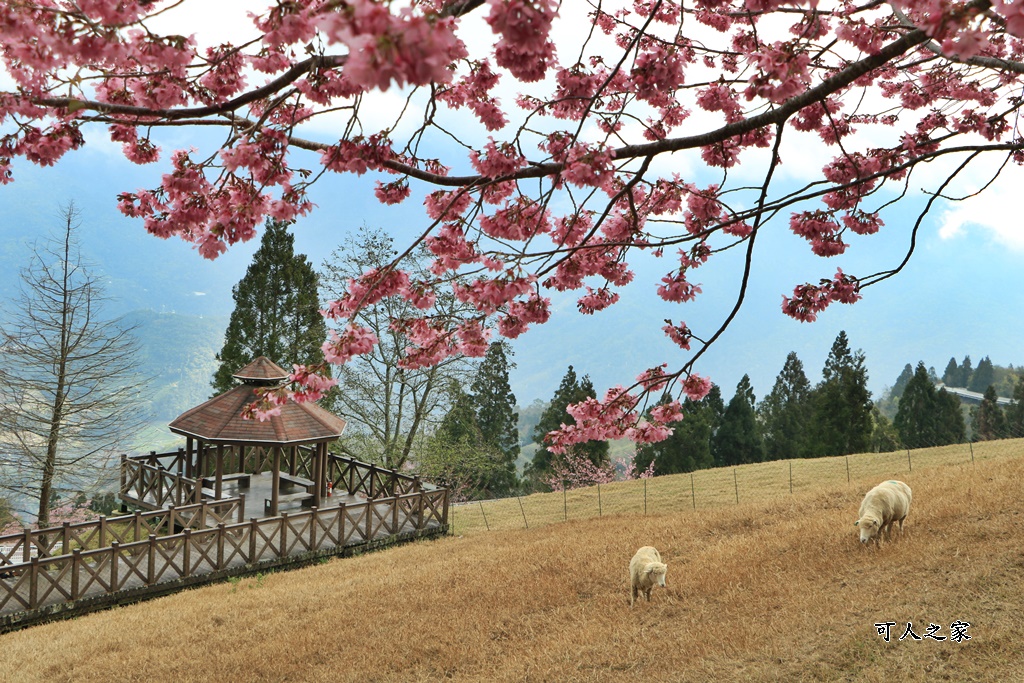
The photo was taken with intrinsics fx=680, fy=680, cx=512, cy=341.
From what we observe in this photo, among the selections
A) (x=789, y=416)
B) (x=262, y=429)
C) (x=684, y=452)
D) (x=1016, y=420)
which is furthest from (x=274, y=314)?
(x=1016, y=420)

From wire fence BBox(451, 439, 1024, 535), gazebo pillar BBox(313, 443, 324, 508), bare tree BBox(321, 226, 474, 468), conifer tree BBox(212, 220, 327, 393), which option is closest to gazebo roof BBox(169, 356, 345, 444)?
gazebo pillar BBox(313, 443, 324, 508)

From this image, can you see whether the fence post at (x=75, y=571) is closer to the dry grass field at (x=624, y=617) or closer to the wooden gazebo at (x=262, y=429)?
the dry grass field at (x=624, y=617)

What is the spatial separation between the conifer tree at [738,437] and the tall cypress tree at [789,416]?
5.53 feet

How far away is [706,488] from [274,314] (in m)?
17.9

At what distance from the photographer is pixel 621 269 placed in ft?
19.9

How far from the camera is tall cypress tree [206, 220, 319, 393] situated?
27.0 meters

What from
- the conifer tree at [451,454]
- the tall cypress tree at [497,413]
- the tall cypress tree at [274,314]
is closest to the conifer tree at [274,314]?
the tall cypress tree at [274,314]

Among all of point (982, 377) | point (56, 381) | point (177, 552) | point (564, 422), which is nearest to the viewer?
point (177, 552)

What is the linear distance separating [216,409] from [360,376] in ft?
28.4

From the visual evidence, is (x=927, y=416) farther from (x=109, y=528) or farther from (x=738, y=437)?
(x=109, y=528)

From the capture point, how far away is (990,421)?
147 feet

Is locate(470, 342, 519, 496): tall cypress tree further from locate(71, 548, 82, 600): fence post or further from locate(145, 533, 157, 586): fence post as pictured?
locate(71, 548, 82, 600): fence post

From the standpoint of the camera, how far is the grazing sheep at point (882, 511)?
8.82 m

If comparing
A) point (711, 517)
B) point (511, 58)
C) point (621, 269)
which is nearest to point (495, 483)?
point (711, 517)
